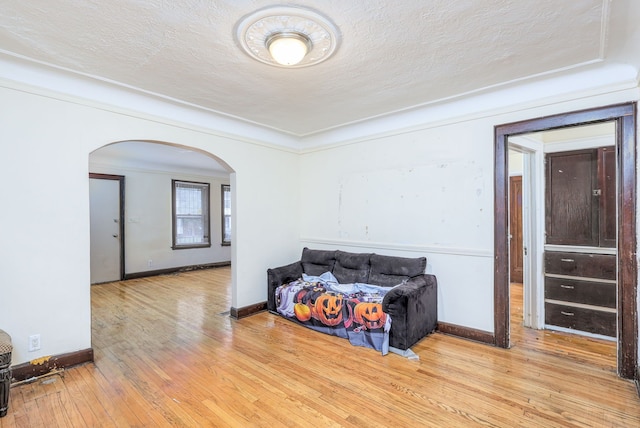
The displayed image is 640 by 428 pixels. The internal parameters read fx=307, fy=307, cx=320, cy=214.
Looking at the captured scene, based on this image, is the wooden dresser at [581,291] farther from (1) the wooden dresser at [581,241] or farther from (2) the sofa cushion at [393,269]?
(2) the sofa cushion at [393,269]

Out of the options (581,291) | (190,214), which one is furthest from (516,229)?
(190,214)

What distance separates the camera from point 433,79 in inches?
109

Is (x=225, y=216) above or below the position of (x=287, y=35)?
below

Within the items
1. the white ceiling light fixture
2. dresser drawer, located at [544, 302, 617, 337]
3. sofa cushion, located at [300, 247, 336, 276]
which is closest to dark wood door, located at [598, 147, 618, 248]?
dresser drawer, located at [544, 302, 617, 337]

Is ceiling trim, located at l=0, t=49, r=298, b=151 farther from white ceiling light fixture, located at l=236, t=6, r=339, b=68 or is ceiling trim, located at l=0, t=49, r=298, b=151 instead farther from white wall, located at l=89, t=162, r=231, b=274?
white wall, located at l=89, t=162, r=231, b=274

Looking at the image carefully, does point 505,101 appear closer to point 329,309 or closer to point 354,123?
point 354,123

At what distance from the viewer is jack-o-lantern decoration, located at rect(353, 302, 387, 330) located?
301 cm

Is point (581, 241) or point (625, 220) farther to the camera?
point (581, 241)

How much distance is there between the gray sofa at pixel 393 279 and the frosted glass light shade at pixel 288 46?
2.21 metres

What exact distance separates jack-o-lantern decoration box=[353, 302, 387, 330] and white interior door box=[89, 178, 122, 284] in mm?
5469

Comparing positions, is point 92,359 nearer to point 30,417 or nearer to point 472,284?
point 30,417

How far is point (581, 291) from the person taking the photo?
337 centimetres

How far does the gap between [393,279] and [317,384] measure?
62.8 inches

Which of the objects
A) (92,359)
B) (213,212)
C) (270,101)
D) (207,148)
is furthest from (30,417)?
(213,212)
